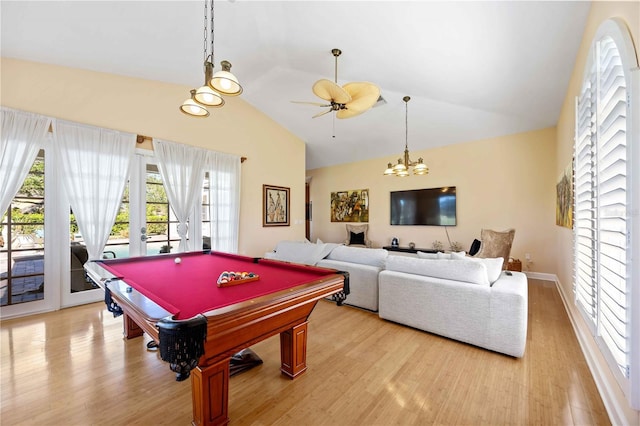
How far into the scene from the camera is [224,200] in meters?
5.11

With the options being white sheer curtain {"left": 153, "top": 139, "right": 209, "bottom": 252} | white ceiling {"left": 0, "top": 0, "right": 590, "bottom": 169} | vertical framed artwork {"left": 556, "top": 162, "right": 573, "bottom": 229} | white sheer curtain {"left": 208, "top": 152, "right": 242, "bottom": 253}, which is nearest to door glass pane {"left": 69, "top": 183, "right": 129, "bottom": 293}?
white sheer curtain {"left": 153, "top": 139, "right": 209, "bottom": 252}

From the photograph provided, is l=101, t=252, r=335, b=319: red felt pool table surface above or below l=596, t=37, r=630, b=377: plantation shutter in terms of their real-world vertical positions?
below

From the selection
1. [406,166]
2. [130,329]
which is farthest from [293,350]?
[406,166]

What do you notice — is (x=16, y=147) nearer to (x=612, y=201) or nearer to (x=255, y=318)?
(x=255, y=318)

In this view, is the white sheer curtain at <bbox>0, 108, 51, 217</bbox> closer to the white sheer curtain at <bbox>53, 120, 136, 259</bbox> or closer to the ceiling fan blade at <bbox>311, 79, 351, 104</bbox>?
the white sheer curtain at <bbox>53, 120, 136, 259</bbox>

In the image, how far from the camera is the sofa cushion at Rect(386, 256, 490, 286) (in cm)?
252

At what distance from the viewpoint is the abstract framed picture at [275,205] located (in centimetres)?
590

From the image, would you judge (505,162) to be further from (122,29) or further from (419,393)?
(122,29)

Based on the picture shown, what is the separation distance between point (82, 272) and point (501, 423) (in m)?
5.00

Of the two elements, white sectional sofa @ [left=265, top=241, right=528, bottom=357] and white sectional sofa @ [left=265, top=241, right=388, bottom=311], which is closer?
white sectional sofa @ [left=265, top=241, right=528, bottom=357]

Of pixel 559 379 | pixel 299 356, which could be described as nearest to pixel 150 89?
pixel 299 356

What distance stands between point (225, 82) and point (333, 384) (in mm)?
2465

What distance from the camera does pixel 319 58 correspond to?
3.83 meters

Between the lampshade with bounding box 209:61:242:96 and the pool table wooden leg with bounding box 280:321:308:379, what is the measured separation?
195 cm
